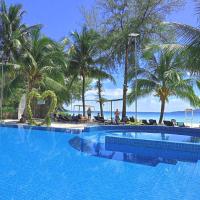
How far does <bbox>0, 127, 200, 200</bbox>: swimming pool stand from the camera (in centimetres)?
623

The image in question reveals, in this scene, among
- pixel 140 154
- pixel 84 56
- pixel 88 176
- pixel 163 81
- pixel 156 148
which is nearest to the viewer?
pixel 88 176

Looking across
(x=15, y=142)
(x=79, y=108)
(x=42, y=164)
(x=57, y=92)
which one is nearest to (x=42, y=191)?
(x=42, y=164)

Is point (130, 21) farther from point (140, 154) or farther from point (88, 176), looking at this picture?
point (88, 176)

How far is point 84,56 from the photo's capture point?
2514cm

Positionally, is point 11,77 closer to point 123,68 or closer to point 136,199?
point 123,68

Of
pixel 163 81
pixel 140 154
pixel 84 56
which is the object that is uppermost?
pixel 84 56

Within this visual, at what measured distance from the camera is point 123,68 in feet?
77.4

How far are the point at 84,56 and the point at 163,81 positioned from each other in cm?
664

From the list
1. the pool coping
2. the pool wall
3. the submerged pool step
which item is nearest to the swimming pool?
the submerged pool step

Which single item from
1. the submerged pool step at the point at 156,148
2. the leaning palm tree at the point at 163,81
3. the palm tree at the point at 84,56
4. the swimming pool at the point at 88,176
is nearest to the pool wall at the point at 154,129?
the leaning palm tree at the point at 163,81

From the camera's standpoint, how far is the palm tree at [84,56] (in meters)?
25.0

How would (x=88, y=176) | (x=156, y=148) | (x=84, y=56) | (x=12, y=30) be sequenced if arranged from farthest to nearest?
(x=12, y=30) < (x=84, y=56) < (x=156, y=148) < (x=88, y=176)

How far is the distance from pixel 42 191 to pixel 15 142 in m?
7.44

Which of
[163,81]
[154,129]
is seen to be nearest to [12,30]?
[163,81]
